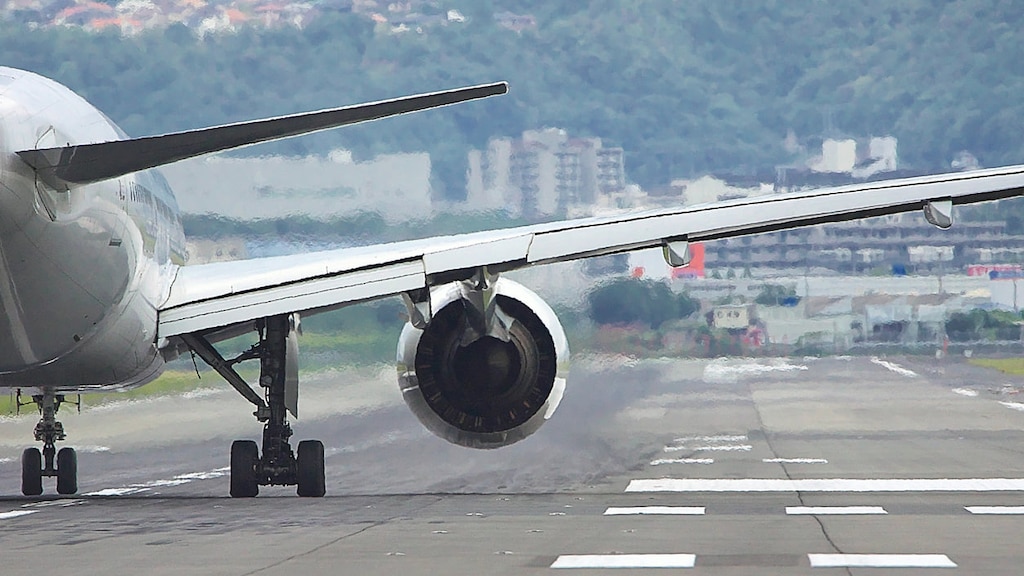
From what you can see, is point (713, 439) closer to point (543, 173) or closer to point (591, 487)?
point (543, 173)

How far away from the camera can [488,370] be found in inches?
659

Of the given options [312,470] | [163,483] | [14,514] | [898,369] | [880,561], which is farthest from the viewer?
[898,369]

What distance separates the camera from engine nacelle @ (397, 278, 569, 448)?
16.8 meters

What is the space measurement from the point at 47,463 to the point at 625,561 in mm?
10521

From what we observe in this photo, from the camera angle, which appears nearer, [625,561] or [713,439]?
[625,561]

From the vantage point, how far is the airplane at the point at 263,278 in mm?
13148

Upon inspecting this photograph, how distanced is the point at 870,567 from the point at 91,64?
25149mm

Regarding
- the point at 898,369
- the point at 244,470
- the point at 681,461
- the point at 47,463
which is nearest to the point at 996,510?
the point at 244,470

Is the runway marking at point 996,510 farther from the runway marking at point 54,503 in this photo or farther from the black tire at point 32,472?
the black tire at point 32,472

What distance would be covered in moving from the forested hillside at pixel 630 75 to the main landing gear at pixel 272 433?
32.2 ft

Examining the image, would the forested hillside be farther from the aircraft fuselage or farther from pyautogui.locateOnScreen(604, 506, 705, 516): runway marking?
pyautogui.locateOnScreen(604, 506, 705, 516): runway marking

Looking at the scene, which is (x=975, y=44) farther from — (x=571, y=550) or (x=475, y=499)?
(x=571, y=550)

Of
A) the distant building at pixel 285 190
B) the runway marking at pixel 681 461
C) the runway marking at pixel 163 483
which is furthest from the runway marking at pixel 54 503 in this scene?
the distant building at pixel 285 190

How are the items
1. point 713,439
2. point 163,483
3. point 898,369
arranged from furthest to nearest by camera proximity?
point 898,369 → point 713,439 → point 163,483
